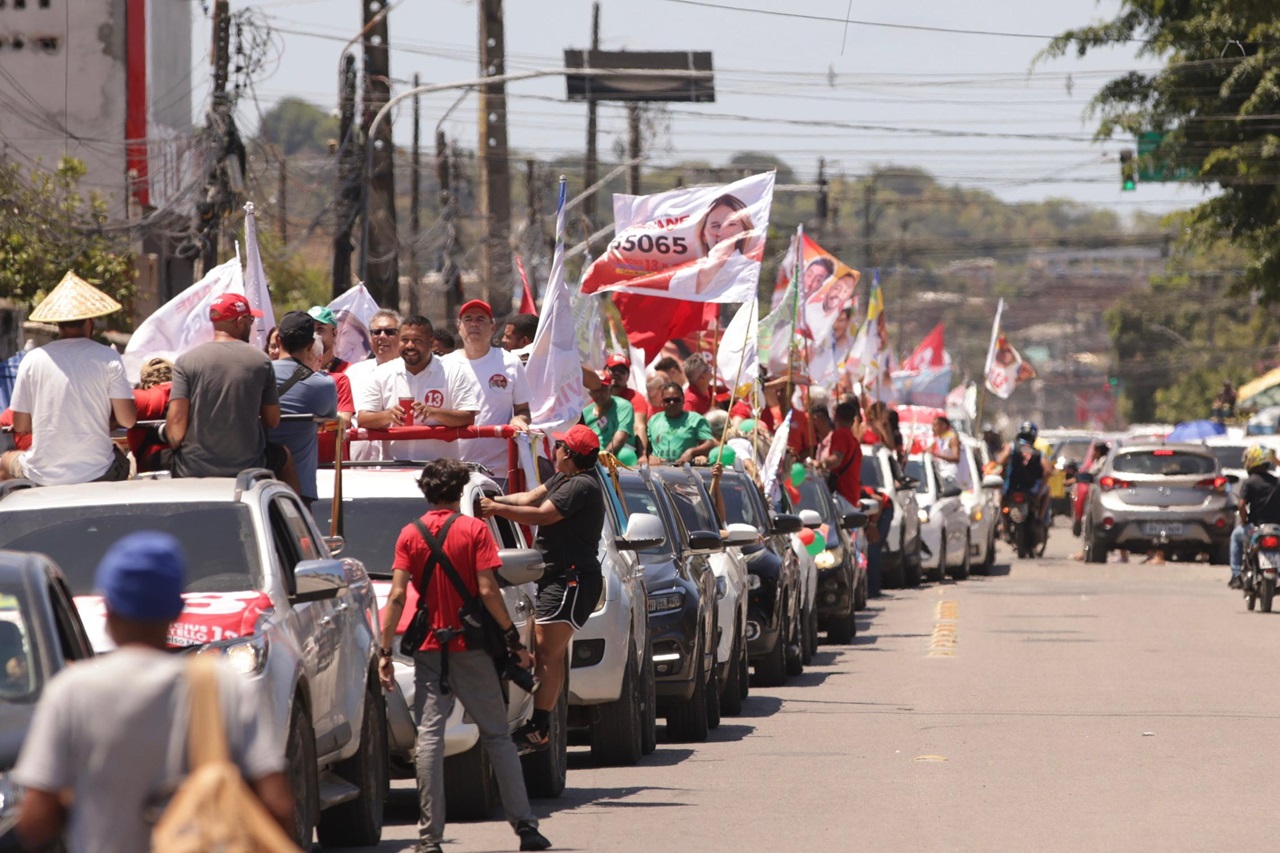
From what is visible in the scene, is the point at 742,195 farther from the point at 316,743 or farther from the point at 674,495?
the point at 316,743

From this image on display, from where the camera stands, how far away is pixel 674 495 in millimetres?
15953

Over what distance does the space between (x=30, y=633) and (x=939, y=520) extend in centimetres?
2416

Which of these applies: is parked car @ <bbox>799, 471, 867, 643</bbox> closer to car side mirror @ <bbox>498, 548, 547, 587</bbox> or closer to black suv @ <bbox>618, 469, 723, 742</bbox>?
black suv @ <bbox>618, 469, 723, 742</bbox>

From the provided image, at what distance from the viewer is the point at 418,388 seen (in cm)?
1304

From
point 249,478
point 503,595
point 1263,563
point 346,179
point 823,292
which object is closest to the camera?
point 249,478

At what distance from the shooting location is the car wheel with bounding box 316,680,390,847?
365 inches

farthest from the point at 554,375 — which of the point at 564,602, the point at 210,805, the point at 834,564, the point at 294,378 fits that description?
the point at 210,805

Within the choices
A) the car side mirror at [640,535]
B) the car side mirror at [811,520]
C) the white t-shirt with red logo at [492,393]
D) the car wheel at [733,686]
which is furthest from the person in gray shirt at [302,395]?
the car side mirror at [811,520]

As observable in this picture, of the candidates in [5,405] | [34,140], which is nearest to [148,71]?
[34,140]

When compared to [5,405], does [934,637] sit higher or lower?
lower

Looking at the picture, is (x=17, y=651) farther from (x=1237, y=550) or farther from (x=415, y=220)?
(x=415, y=220)

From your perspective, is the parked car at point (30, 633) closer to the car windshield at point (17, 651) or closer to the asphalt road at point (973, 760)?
the car windshield at point (17, 651)

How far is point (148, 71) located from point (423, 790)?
32949 mm

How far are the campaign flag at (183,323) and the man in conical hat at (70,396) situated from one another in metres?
3.53
